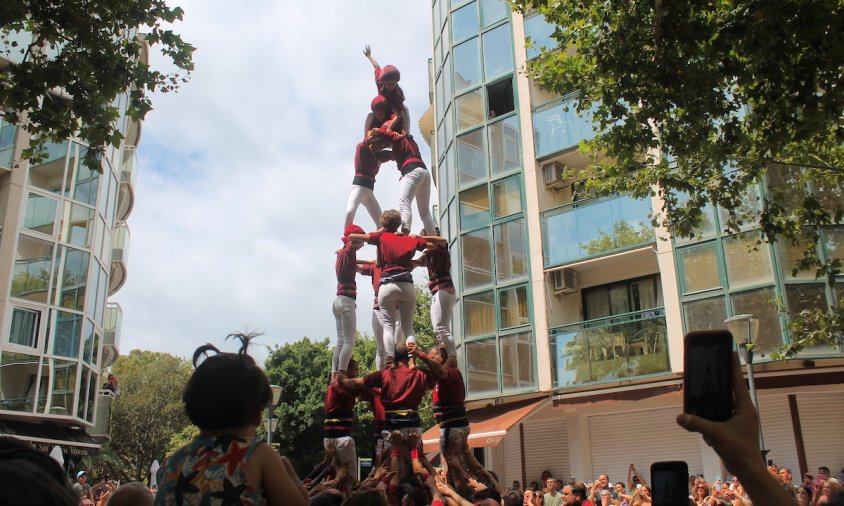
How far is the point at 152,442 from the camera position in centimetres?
5081

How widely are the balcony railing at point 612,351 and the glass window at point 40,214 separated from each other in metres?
18.7

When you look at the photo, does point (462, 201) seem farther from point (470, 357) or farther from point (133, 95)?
point (133, 95)

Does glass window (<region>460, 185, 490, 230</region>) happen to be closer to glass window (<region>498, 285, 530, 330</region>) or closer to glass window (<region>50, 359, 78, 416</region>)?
glass window (<region>498, 285, 530, 330</region>)

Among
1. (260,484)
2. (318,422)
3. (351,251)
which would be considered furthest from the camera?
(318,422)

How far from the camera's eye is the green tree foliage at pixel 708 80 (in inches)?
348

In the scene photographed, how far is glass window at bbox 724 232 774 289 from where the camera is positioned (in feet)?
61.1

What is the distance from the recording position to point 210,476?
112 inches

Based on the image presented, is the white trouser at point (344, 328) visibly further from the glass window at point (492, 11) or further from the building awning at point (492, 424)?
the glass window at point (492, 11)

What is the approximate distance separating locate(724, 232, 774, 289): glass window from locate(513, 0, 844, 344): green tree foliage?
6040 millimetres

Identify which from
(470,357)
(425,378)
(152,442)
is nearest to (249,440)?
(425,378)

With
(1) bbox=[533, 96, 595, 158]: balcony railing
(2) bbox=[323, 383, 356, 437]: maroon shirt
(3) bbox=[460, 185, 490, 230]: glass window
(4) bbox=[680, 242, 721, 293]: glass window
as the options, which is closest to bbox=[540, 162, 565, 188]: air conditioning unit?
(1) bbox=[533, 96, 595, 158]: balcony railing

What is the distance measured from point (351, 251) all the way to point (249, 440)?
24.7ft

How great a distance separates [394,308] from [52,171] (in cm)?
2345

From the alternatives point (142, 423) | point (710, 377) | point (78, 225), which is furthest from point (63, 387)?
point (710, 377)
